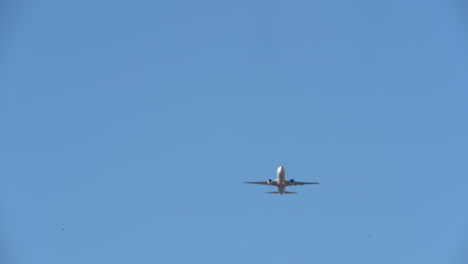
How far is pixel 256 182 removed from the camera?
183500 mm

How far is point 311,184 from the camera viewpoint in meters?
183

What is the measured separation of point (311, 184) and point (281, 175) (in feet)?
35.3

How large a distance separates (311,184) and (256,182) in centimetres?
978

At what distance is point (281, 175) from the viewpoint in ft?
572

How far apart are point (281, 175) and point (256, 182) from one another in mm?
10107
